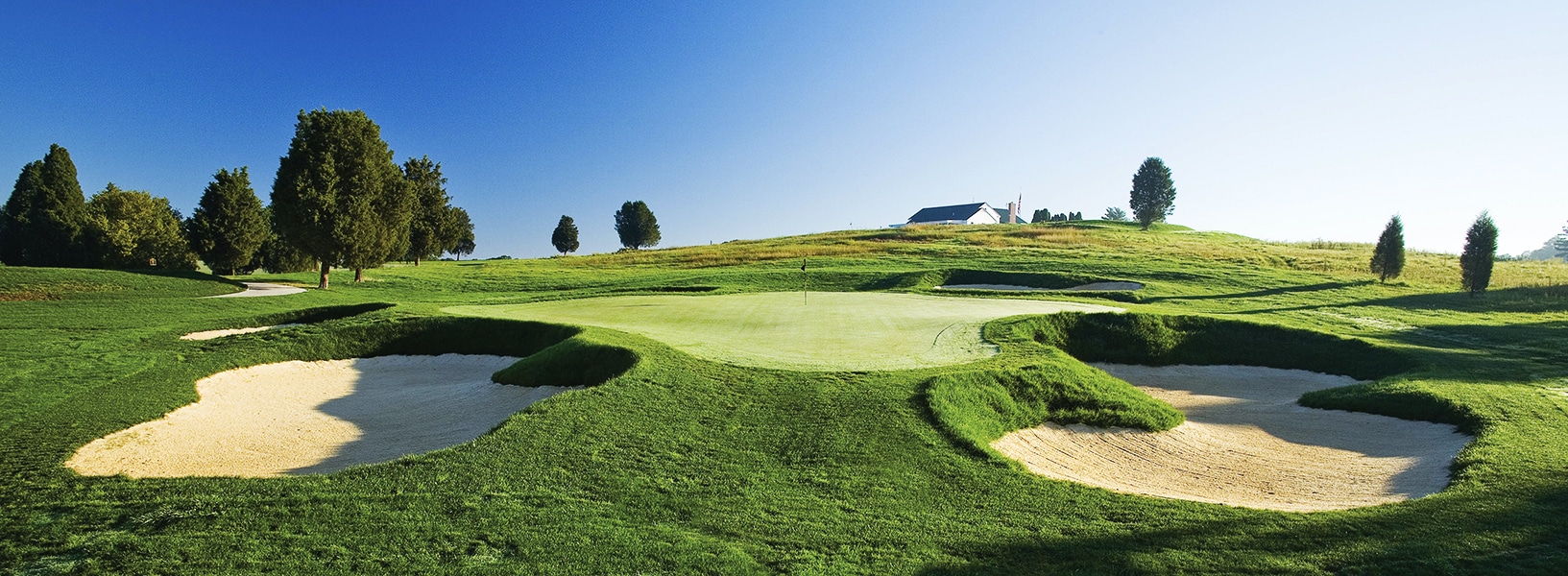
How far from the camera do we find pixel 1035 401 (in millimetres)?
12031

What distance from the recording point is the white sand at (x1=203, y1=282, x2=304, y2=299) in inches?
1122

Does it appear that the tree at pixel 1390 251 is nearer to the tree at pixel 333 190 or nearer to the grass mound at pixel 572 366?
the grass mound at pixel 572 366

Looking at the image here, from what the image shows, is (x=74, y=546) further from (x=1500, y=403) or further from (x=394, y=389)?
(x=1500, y=403)

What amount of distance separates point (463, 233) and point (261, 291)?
3113 centimetres

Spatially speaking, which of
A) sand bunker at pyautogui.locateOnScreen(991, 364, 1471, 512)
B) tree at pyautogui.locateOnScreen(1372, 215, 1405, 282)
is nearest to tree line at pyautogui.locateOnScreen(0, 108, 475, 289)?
sand bunker at pyautogui.locateOnScreen(991, 364, 1471, 512)

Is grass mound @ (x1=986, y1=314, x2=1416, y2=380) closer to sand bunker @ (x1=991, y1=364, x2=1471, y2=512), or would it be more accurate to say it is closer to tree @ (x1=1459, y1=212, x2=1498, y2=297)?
sand bunker @ (x1=991, y1=364, x2=1471, y2=512)

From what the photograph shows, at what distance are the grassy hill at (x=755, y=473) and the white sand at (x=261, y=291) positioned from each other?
786cm

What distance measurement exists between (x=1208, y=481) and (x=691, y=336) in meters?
11.1

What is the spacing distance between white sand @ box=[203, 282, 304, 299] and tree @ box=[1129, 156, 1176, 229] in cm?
8960

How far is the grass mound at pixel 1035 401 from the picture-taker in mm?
10617

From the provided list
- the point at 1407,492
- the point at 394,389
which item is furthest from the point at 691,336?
the point at 1407,492

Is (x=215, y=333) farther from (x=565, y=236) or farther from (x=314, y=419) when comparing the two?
(x=565, y=236)

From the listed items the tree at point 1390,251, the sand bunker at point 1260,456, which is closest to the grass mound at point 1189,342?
the sand bunker at point 1260,456

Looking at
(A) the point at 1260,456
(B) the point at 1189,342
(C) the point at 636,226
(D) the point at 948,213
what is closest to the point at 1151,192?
(D) the point at 948,213
